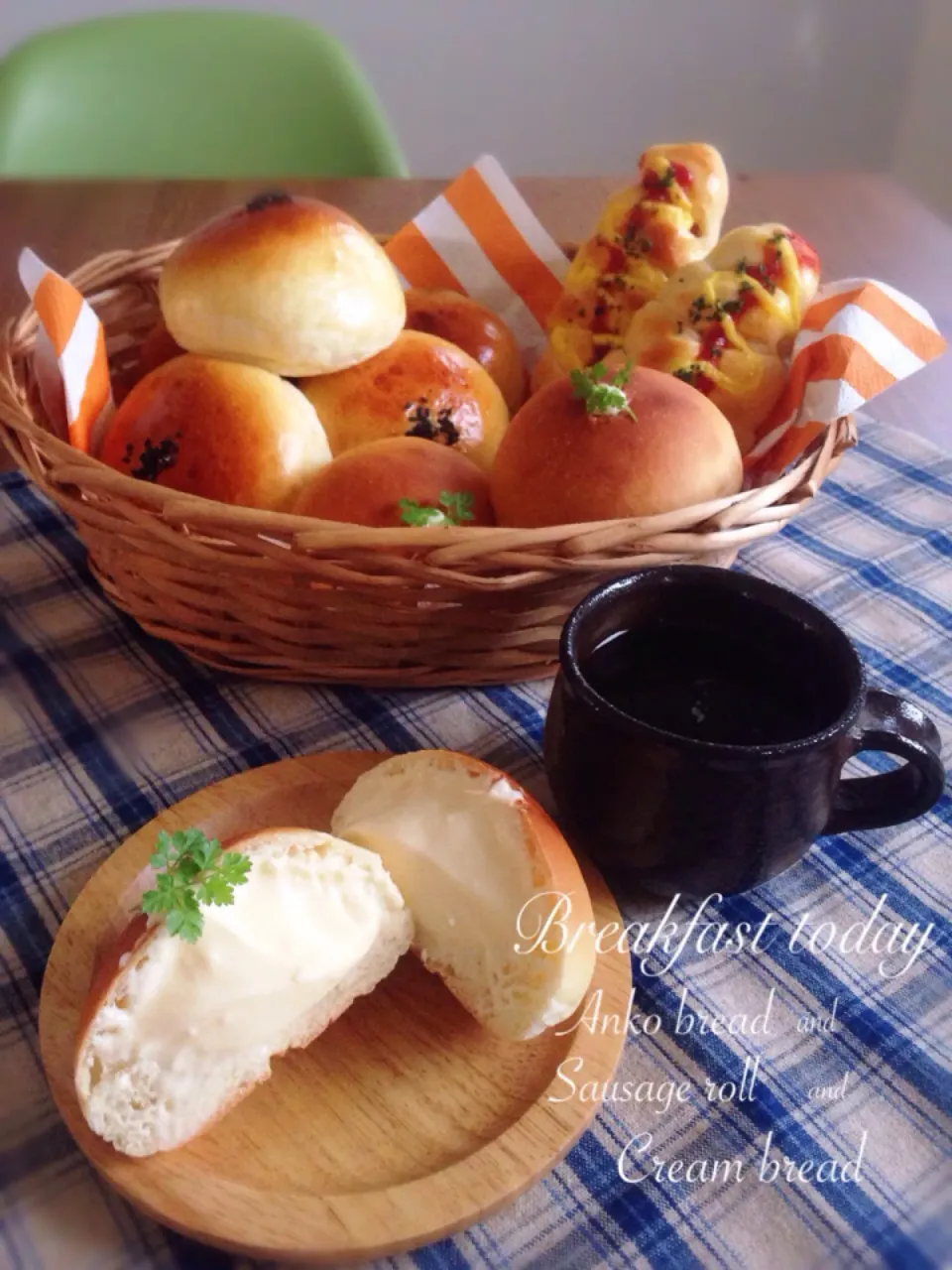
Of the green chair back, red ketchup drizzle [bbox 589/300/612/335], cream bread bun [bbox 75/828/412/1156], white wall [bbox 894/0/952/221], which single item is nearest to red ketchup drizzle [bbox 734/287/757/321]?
red ketchup drizzle [bbox 589/300/612/335]

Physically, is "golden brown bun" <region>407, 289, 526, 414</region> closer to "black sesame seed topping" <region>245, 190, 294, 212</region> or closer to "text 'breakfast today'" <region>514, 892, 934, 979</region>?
"black sesame seed topping" <region>245, 190, 294, 212</region>

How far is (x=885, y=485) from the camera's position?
86 centimetres

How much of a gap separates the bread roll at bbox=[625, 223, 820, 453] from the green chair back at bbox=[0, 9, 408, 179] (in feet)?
2.70

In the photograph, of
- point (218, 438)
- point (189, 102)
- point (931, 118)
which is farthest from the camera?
point (931, 118)

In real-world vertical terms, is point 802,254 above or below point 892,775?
above

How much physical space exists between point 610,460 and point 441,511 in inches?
3.8

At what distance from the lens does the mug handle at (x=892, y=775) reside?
46 cm

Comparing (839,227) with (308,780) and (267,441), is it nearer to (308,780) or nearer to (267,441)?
(267,441)

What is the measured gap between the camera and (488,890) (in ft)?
1.43

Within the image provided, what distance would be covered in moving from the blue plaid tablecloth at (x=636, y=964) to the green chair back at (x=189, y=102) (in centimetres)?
85

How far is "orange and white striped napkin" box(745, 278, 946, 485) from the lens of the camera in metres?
0.67

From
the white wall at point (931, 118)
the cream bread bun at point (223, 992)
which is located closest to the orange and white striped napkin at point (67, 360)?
the cream bread bun at point (223, 992)

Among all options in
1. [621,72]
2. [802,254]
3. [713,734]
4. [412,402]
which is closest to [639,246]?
[802,254]

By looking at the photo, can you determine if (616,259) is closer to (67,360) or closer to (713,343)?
(713,343)
